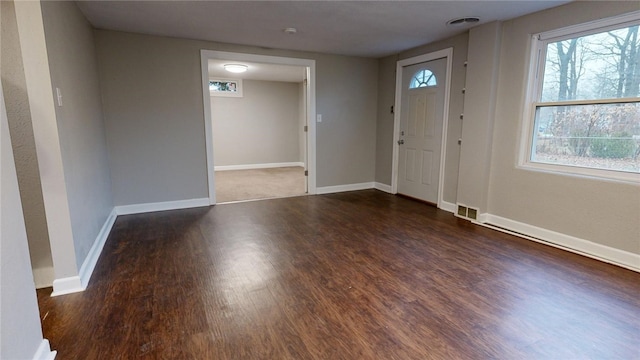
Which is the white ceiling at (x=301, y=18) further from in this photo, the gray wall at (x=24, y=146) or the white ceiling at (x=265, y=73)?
the white ceiling at (x=265, y=73)

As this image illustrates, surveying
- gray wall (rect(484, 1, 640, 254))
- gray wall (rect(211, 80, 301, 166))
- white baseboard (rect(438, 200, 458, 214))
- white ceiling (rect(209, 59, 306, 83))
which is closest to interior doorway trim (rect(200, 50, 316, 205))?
white ceiling (rect(209, 59, 306, 83))

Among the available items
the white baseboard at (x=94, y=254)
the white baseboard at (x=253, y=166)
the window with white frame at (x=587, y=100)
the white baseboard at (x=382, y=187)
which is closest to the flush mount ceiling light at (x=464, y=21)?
the window with white frame at (x=587, y=100)

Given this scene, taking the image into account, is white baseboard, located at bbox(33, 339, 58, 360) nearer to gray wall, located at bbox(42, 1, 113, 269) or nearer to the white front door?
gray wall, located at bbox(42, 1, 113, 269)

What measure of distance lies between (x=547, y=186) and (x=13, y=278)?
13.0 ft

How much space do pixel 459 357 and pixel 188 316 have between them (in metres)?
1.53

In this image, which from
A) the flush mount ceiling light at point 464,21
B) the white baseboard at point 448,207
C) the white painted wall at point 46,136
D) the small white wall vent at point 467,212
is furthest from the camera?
the white baseboard at point 448,207

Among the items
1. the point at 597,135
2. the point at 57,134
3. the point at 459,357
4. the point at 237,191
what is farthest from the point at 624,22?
the point at 237,191

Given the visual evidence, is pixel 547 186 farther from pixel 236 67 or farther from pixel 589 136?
pixel 236 67

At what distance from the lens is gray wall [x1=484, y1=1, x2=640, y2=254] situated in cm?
260

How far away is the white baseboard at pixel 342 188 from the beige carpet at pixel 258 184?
30 cm

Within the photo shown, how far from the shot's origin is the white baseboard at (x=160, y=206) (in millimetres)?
4050

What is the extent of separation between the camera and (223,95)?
748cm

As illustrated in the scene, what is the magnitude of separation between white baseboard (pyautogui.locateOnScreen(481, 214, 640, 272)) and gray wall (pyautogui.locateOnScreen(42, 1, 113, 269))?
3.91 metres

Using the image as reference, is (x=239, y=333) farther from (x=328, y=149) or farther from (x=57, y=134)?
(x=328, y=149)
